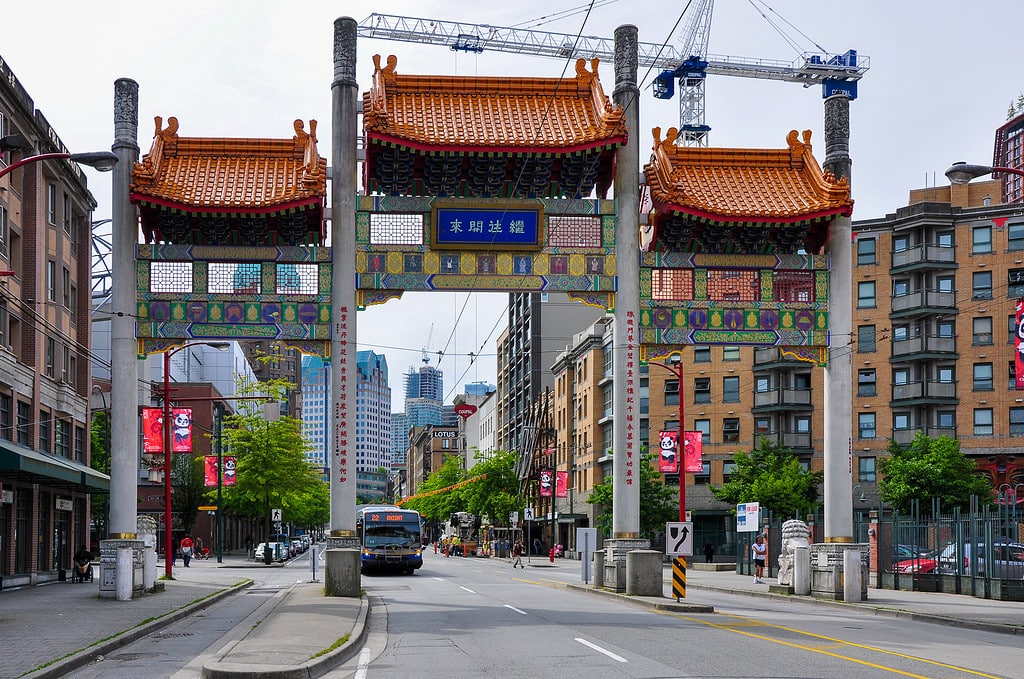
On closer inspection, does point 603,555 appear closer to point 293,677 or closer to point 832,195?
point 832,195

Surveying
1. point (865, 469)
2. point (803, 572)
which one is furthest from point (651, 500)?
point (803, 572)

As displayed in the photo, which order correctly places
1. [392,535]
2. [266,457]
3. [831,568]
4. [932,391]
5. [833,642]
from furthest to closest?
[932,391], [266,457], [392,535], [831,568], [833,642]

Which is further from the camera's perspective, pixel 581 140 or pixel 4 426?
pixel 4 426

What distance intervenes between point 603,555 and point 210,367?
289 ft

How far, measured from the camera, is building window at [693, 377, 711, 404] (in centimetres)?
7994

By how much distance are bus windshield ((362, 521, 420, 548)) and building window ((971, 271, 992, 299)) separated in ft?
130

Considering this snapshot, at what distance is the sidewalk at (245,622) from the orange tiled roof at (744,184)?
9.66 meters

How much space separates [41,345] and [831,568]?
30.0m

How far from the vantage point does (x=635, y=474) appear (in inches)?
1161

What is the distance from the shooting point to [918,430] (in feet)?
238

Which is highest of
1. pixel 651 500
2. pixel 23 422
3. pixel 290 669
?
pixel 23 422

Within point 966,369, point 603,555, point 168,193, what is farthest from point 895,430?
point 168,193

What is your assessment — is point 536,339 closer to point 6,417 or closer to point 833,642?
point 6,417

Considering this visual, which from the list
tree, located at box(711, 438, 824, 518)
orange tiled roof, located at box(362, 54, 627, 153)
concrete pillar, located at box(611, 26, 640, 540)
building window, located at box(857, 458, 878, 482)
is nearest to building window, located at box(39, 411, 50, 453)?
orange tiled roof, located at box(362, 54, 627, 153)
